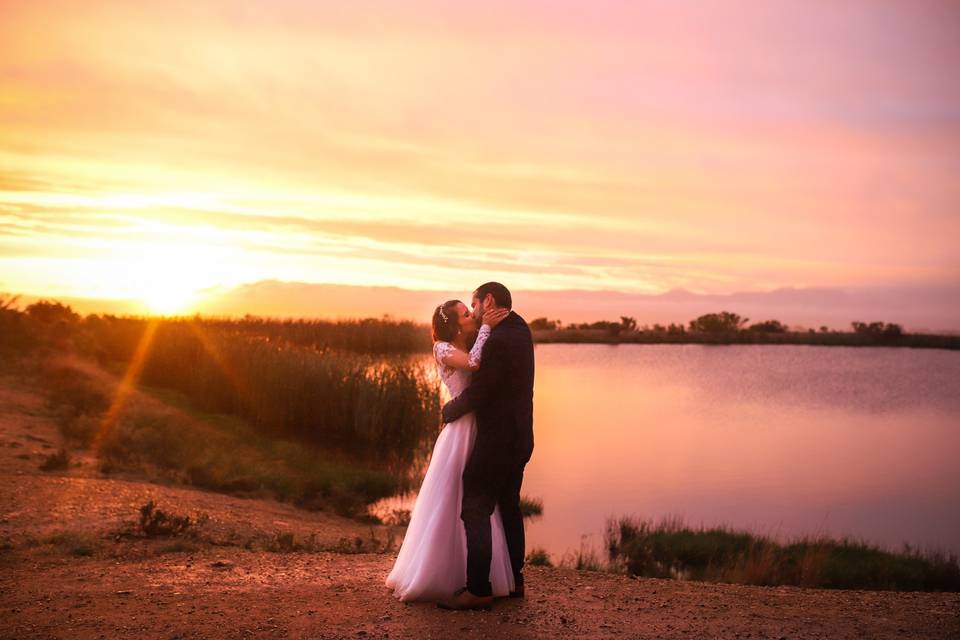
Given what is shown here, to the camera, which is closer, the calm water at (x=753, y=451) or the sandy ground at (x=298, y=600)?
the sandy ground at (x=298, y=600)

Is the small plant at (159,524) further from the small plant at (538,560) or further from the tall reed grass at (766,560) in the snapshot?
the tall reed grass at (766,560)

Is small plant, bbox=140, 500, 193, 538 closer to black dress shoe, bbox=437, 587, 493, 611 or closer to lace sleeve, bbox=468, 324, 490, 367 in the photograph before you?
black dress shoe, bbox=437, 587, 493, 611

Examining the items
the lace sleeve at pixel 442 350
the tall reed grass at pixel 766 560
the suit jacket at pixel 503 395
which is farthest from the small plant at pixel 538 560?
the lace sleeve at pixel 442 350

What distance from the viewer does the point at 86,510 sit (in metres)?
9.94

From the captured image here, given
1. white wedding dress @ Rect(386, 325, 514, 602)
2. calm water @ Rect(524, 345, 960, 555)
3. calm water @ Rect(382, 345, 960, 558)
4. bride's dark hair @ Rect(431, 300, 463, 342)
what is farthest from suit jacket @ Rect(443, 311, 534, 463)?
calm water @ Rect(524, 345, 960, 555)

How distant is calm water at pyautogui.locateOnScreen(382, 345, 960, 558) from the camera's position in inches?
602

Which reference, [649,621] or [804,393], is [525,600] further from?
[804,393]

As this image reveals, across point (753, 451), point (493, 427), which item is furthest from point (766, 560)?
point (753, 451)

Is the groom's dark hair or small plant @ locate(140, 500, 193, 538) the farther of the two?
small plant @ locate(140, 500, 193, 538)

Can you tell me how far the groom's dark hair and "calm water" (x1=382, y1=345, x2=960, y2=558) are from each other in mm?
6214

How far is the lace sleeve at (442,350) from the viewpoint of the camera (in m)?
6.38

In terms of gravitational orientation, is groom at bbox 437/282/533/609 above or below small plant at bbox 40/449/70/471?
above

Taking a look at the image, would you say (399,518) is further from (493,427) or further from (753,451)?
(753,451)

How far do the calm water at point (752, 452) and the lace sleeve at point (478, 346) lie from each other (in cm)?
606
